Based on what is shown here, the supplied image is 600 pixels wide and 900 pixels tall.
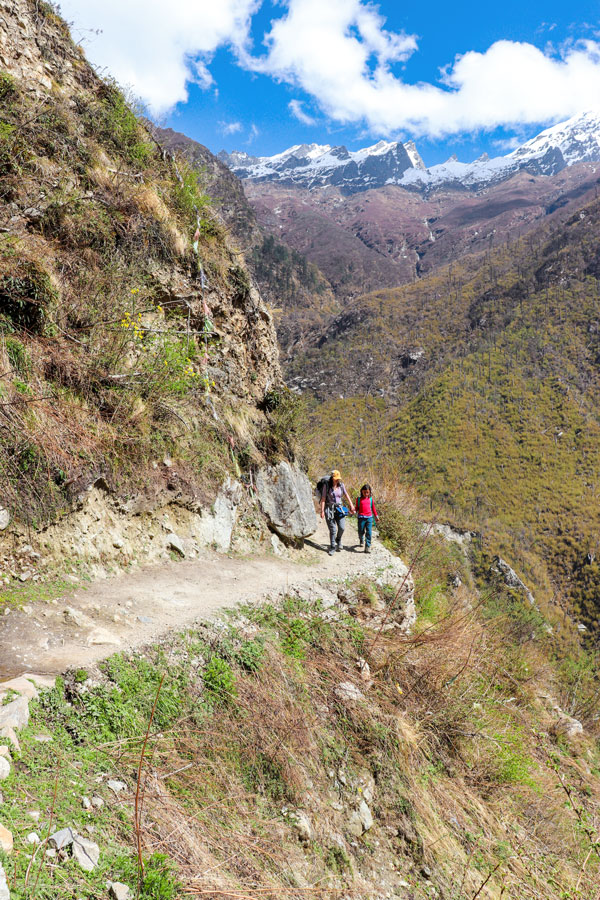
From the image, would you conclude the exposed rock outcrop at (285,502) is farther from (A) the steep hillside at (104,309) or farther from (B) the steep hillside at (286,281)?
(B) the steep hillside at (286,281)

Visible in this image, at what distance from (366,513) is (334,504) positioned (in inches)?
29.0

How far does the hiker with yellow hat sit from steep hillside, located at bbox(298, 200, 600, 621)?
3569cm

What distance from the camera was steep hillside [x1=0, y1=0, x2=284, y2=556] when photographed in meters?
4.60

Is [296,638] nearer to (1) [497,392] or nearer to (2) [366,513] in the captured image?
(2) [366,513]

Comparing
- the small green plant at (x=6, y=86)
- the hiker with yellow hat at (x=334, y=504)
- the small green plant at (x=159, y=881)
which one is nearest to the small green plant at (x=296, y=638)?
the small green plant at (x=159, y=881)

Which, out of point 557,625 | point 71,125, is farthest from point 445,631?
point 557,625

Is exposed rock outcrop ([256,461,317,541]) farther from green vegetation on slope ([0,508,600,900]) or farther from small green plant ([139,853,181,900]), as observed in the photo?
small green plant ([139,853,181,900])

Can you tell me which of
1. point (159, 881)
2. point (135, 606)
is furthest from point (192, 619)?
point (159, 881)

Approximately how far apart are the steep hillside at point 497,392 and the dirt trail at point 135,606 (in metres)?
38.1

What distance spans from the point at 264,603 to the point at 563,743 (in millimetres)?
7689

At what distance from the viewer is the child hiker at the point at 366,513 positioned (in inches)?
335

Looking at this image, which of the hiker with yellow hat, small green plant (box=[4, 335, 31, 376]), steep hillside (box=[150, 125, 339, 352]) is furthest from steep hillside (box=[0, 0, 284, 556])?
steep hillside (box=[150, 125, 339, 352])

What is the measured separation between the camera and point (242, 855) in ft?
8.80

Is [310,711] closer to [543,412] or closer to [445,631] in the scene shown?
[445,631]
